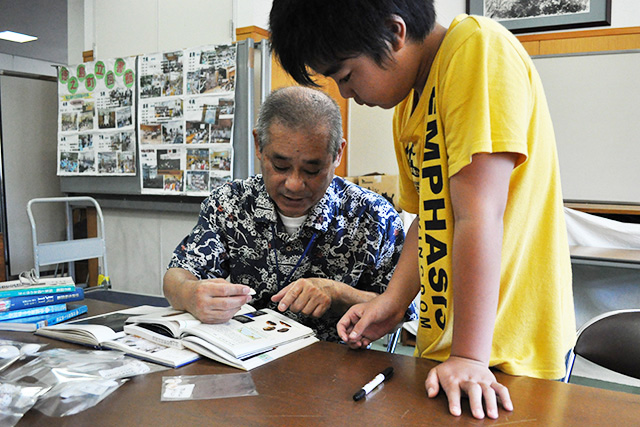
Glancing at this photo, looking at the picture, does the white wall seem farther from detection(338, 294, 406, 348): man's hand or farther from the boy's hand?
the boy's hand

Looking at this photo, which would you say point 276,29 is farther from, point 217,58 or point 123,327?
point 217,58

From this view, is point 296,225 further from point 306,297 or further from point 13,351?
point 13,351

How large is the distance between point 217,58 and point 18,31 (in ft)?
17.7

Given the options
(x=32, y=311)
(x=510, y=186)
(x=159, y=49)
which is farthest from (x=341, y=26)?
(x=159, y=49)

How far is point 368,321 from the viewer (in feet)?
3.03

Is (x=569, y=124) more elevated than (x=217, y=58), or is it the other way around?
(x=217, y=58)

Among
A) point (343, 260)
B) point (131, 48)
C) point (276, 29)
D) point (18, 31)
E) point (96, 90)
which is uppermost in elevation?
point (18, 31)

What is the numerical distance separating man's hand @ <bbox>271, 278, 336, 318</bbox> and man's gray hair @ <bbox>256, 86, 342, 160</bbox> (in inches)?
13.6

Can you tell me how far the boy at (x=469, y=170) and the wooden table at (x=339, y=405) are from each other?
0.04m

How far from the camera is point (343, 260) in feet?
4.52

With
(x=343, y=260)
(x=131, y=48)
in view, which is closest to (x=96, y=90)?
(x=131, y=48)

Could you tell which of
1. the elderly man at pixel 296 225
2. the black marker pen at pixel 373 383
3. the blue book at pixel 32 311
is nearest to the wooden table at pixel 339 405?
the black marker pen at pixel 373 383

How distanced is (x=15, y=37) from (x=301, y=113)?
7.63 metres

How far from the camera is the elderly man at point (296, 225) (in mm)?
1230
